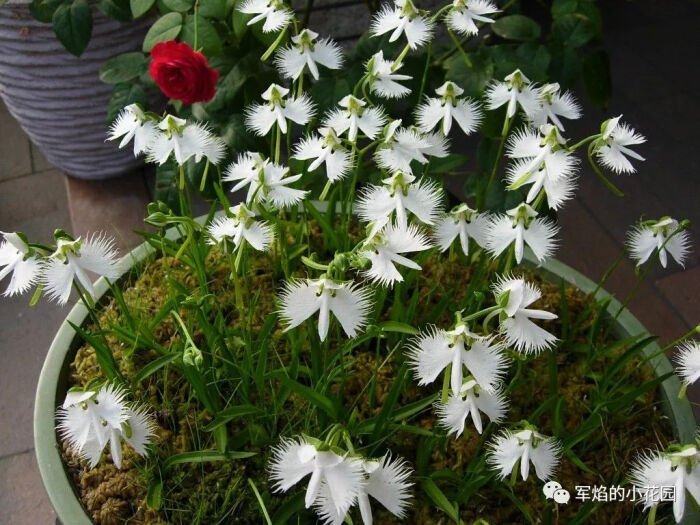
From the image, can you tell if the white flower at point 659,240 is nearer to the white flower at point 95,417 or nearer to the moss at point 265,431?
the moss at point 265,431

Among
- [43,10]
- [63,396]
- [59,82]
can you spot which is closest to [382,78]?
[63,396]

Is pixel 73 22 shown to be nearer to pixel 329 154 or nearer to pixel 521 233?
pixel 329 154

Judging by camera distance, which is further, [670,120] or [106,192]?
[670,120]

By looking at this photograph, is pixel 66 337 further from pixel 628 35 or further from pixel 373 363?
pixel 628 35

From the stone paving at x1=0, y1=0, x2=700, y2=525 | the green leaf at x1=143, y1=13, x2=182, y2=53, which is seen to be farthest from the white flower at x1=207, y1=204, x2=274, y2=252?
the stone paving at x1=0, y1=0, x2=700, y2=525

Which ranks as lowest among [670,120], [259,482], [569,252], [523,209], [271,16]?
[569,252]

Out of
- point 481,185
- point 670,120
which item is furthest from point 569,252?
point 481,185

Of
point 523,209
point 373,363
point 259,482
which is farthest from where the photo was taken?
point 373,363
